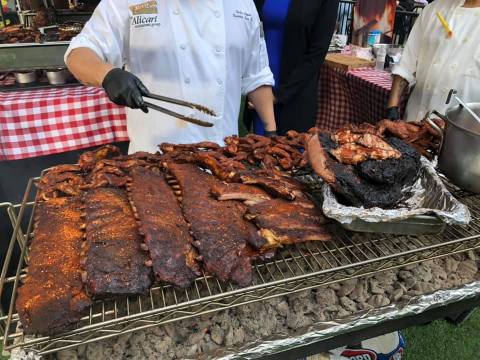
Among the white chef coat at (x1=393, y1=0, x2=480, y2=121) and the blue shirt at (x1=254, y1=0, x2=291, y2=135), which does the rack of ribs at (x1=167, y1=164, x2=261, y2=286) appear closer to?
the white chef coat at (x1=393, y1=0, x2=480, y2=121)

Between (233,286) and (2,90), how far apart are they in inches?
152

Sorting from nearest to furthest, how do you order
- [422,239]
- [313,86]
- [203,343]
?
[203,343] → [422,239] → [313,86]

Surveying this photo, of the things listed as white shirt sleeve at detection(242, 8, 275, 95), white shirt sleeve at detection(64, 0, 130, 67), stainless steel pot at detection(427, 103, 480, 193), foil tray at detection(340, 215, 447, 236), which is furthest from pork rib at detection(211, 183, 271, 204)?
white shirt sleeve at detection(242, 8, 275, 95)

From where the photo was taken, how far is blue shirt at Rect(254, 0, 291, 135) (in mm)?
4605

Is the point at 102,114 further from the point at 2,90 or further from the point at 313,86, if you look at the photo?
the point at 313,86

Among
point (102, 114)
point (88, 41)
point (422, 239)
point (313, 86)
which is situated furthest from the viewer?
point (313, 86)

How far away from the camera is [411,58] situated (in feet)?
12.8

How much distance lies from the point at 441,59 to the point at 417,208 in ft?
7.76

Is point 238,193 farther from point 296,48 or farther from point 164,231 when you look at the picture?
point 296,48

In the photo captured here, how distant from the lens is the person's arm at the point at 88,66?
2350 mm

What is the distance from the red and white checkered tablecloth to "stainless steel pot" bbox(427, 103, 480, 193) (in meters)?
3.21

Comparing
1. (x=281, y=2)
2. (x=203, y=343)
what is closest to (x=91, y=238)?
(x=203, y=343)

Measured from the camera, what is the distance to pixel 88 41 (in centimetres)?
259

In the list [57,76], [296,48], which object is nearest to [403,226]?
[296,48]
